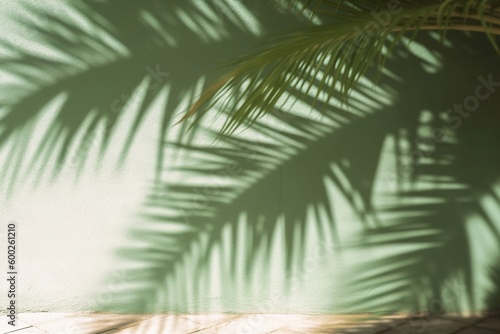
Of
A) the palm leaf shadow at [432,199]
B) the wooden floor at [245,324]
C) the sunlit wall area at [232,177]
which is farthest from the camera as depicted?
the palm leaf shadow at [432,199]

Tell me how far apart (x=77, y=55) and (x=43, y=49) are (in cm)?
16

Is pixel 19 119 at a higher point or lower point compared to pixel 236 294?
higher

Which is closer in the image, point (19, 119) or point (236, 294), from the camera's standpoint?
point (19, 119)

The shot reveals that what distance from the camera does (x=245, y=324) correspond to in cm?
310

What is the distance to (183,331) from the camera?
2.98 meters

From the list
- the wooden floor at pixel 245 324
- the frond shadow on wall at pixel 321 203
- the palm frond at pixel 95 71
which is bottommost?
the wooden floor at pixel 245 324

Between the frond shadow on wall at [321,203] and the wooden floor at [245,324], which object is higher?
the frond shadow on wall at [321,203]

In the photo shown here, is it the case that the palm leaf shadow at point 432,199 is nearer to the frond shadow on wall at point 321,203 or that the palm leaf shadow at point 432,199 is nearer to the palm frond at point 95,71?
the frond shadow on wall at point 321,203

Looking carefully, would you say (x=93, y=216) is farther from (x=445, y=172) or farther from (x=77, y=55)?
(x=445, y=172)

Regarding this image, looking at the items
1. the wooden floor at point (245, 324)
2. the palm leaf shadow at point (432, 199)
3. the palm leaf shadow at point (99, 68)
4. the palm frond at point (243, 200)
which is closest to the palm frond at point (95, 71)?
the palm leaf shadow at point (99, 68)

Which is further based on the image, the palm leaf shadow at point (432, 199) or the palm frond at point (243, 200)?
the palm leaf shadow at point (432, 199)

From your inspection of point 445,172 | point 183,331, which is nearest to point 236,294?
point 183,331

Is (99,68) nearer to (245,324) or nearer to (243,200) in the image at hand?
(243,200)

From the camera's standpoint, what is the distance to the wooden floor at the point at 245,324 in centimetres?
296
